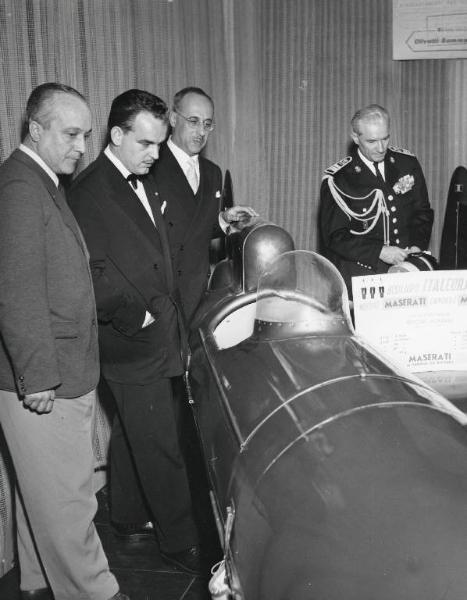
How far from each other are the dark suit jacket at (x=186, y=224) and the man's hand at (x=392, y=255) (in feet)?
2.39

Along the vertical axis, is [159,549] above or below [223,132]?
below

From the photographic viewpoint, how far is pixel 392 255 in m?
2.54

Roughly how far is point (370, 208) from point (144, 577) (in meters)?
1.78

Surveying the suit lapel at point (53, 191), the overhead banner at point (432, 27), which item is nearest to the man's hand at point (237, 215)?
the suit lapel at point (53, 191)

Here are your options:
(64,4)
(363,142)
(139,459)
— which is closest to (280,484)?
(139,459)

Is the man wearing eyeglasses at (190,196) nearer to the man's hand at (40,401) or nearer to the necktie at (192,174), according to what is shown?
the necktie at (192,174)

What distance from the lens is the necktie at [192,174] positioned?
2.71m

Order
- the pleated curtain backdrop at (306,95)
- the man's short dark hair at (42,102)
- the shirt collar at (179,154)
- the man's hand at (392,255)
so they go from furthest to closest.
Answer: the pleated curtain backdrop at (306,95) → the shirt collar at (179,154) → the man's hand at (392,255) → the man's short dark hair at (42,102)

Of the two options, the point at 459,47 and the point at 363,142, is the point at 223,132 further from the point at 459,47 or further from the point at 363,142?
Result: the point at 459,47

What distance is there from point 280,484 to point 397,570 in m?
0.23

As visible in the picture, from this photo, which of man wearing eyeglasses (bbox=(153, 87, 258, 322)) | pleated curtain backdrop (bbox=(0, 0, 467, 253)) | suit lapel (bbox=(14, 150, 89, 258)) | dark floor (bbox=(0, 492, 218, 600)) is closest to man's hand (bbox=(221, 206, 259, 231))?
man wearing eyeglasses (bbox=(153, 87, 258, 322))

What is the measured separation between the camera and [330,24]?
13.8 feet

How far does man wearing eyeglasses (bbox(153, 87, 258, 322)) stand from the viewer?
2525mm

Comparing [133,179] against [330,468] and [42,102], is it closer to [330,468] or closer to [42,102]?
[42,102]
